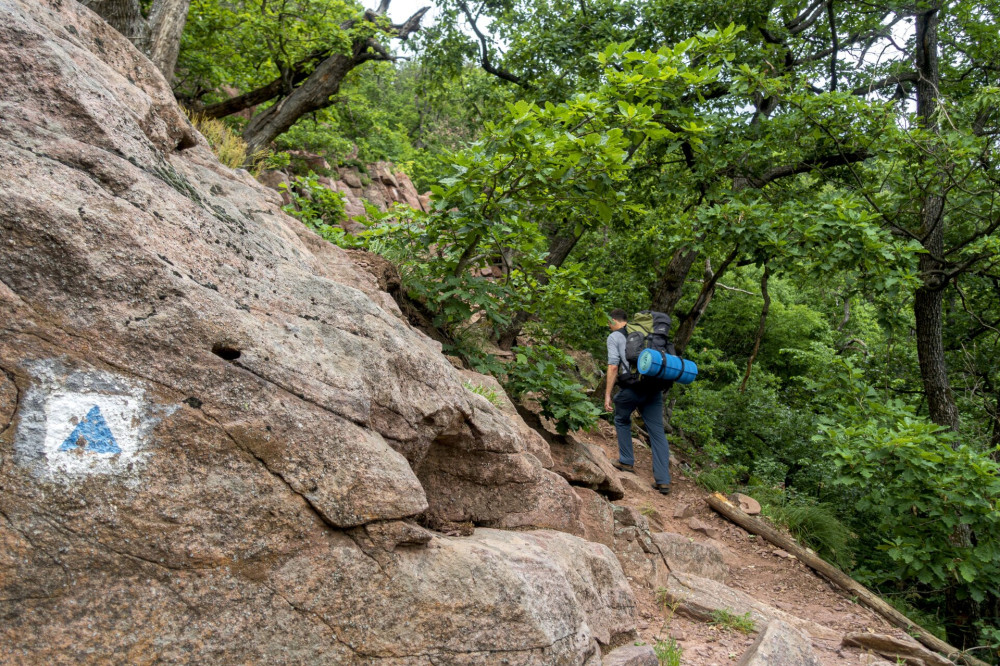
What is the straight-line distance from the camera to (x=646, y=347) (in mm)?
7461

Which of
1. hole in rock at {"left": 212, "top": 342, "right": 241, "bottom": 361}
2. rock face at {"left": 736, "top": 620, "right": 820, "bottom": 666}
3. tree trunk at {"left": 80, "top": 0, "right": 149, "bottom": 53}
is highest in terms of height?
tree trunk at {"left": 80, "top": 0, "right": 149, "bottom": 53}

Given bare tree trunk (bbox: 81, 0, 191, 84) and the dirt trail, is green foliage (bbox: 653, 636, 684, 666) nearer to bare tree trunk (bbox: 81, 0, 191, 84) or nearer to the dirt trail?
the dirt trail

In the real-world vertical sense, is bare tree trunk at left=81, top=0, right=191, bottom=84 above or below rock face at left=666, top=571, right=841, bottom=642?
above

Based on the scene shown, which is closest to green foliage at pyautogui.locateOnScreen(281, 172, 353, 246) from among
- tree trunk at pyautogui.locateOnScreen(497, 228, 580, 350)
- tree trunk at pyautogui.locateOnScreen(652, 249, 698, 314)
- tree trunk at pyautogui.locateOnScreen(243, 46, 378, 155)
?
tree trunk at pyautogui.locateOnScreen(243, 46, 378, 155)

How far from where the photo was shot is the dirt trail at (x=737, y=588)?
4254 millimetres

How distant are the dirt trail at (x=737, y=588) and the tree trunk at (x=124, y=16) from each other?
702cm

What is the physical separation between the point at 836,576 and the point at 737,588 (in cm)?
128

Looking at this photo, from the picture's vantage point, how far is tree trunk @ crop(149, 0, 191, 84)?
6668 millimetres

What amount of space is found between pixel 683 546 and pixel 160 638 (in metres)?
4.89

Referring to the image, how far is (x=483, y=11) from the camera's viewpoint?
12680 millimetres

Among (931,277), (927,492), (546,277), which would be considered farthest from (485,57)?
(927,492)

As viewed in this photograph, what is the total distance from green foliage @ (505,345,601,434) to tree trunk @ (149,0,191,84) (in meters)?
5.00

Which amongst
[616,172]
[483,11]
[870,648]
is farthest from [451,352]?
[483,11]

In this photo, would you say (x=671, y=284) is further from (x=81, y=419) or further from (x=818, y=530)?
(x=81, y=419)
